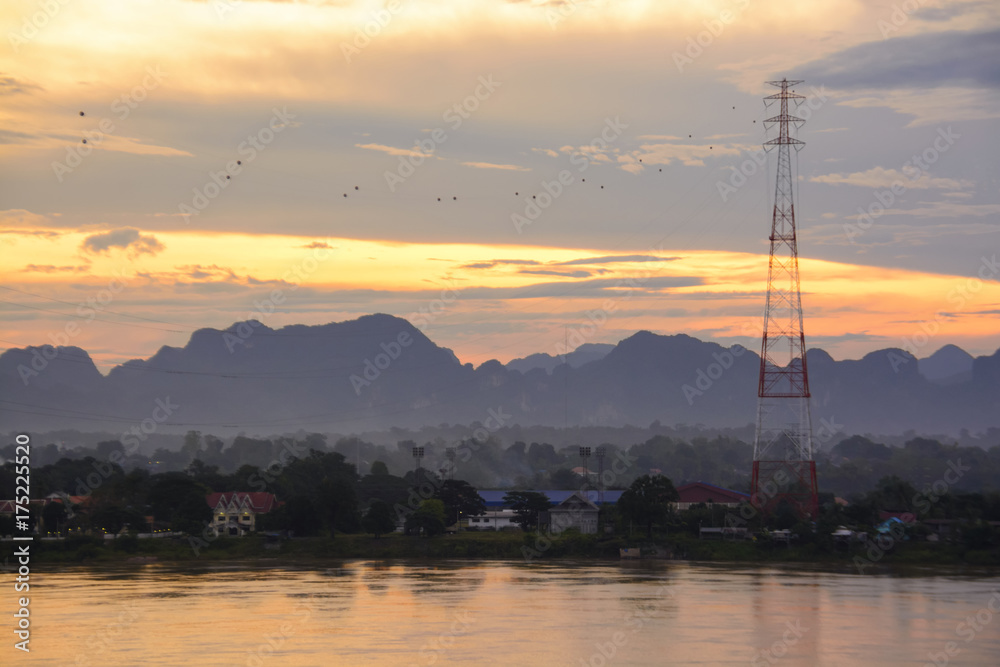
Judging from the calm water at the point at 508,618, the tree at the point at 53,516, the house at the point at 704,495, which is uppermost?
the house at the point at 704,495

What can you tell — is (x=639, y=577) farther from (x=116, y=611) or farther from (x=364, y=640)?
(x=116, y=611)

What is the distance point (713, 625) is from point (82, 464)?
289 ft

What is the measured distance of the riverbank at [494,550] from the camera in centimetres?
6228

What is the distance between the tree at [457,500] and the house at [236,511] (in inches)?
554

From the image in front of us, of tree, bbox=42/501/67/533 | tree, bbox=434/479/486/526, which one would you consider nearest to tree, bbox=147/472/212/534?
tree, bbox=42/501/67/533

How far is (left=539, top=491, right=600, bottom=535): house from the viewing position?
80.2 m

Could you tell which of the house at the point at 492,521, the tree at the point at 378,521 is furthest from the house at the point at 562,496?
the tree at the point at 378,521

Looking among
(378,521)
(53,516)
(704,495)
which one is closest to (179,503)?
(53,516)

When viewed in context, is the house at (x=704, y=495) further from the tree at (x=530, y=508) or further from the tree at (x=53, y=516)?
the tree at (x=53, y=516)

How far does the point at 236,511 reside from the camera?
82.3 meters

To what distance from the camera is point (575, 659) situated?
33594mm

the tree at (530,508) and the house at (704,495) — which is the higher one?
the house at (704,495)

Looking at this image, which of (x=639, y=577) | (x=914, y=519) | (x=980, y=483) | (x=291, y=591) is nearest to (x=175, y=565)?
(x=291, y=591)

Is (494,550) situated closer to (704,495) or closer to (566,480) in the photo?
(704,495)
